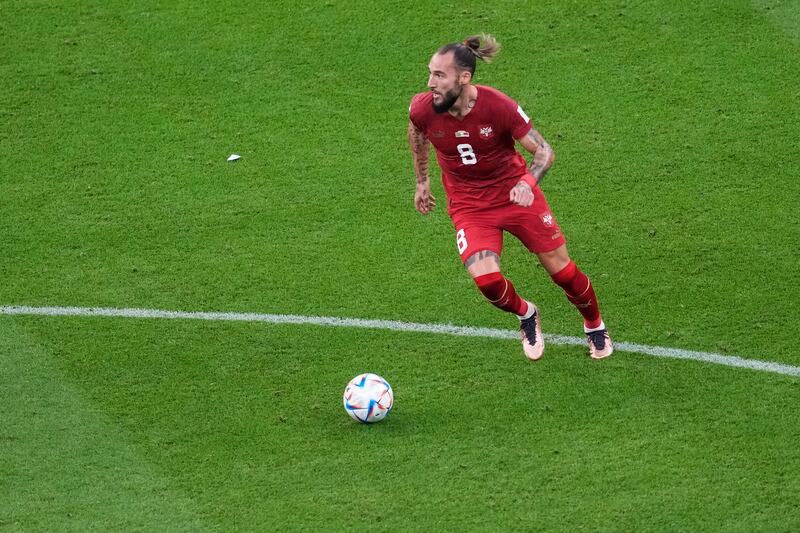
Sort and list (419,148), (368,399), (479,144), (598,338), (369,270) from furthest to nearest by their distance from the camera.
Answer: (369,270)
(598,338)
(419,148)
(479,144)
(368,399)

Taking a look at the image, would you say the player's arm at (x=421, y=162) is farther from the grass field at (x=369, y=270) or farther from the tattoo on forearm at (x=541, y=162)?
the grass field at (x=369, y=270)

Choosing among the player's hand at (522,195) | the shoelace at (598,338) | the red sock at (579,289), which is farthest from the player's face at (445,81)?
the shoelace at (598,338)

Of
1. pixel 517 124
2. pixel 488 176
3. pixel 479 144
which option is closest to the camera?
pixel 517 124

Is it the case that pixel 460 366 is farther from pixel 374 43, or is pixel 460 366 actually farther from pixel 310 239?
pixel 374 43

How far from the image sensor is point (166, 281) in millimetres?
9883

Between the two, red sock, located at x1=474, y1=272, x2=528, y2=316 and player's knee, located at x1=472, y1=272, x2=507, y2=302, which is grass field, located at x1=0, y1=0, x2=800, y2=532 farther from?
player's knee, located at x1=472, y1=272, x2=507, y2=302

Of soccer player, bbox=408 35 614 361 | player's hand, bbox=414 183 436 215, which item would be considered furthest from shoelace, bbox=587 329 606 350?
player's hand, bbox=414 183 436 215

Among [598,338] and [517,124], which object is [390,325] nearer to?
[598,338]

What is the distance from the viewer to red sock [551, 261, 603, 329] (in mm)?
8523

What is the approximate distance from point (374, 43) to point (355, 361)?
4.88 m

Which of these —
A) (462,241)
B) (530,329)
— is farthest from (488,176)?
(530,329)

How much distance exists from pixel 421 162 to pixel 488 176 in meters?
0.50

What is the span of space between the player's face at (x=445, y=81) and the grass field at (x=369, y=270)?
1.82 m

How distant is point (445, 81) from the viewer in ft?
26.5
